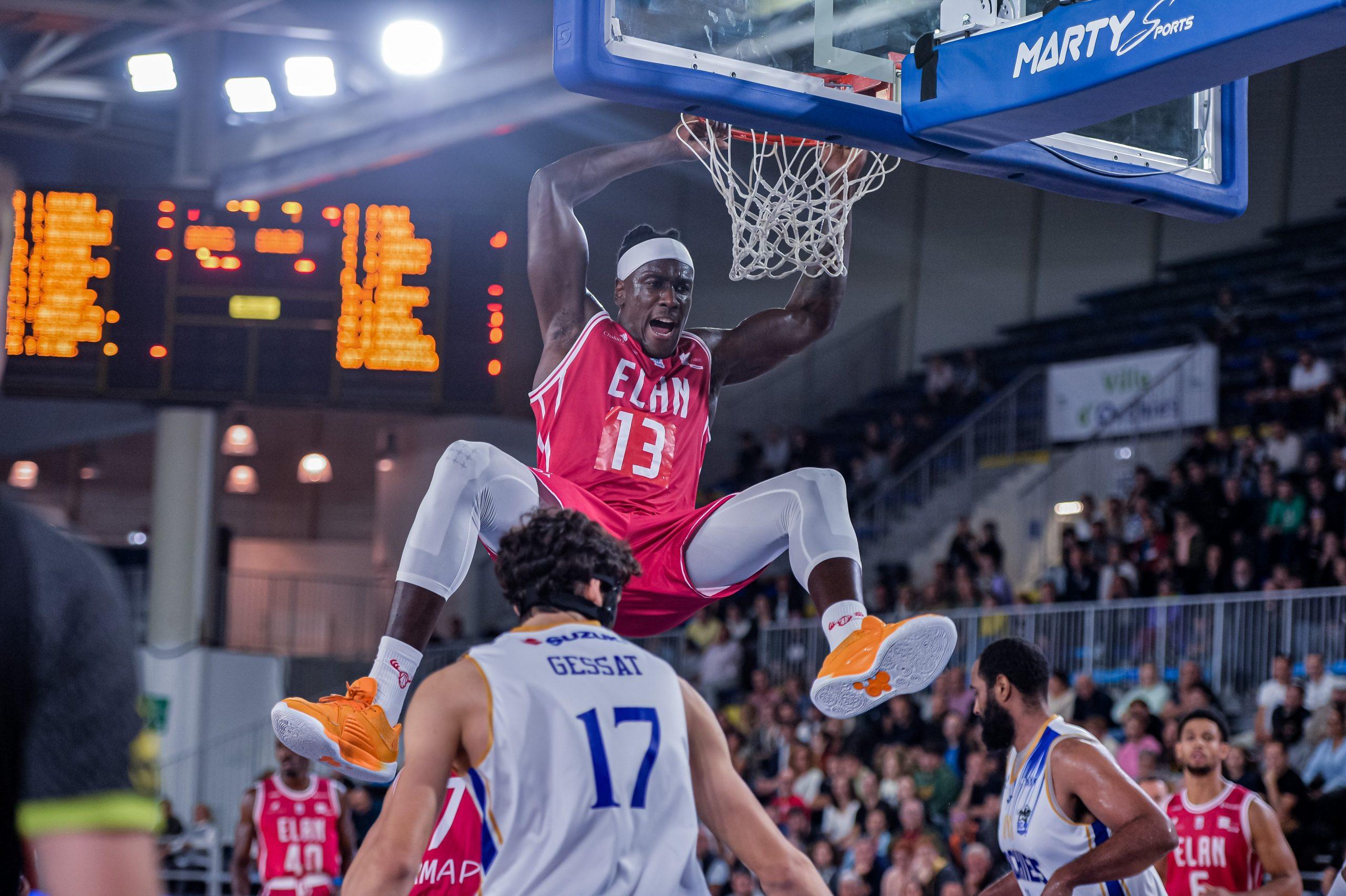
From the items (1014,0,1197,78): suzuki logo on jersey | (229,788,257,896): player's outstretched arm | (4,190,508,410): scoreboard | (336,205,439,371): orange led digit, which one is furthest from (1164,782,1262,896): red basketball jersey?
(336,205,439,371): orange led digit

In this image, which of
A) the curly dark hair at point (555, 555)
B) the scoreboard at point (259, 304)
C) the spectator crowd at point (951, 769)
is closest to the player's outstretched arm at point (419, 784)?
the curly dark hair at point (555, 555)

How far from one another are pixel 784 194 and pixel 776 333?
1.77ft

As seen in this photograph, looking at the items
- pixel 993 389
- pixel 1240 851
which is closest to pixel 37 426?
pixel 993 389

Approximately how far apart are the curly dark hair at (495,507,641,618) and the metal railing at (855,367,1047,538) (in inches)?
625

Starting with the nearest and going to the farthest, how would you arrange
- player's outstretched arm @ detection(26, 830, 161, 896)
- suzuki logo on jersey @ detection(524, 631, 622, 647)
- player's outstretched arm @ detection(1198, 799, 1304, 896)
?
player's outstretched arm @ detection(26, 830, 161, 896) < suzuki logo on jersey @ detection(524, 631, 622, 647) < player's outstretched arm @ detection(1198, 799, 1304, 896)

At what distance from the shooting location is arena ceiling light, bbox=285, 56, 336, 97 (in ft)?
50.5

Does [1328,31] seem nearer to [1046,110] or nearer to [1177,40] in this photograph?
[1177,40]

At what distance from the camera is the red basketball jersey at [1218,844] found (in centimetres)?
680

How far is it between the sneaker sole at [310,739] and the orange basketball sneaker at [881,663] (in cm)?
136

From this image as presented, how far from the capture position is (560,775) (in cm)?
332

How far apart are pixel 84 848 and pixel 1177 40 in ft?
13.2

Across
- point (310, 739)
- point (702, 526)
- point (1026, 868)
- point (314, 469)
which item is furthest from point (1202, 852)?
point (314, 469)

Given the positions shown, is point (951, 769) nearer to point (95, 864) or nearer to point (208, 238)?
point (208, 238)

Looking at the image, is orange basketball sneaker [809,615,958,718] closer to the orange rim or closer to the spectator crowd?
the orange rim
